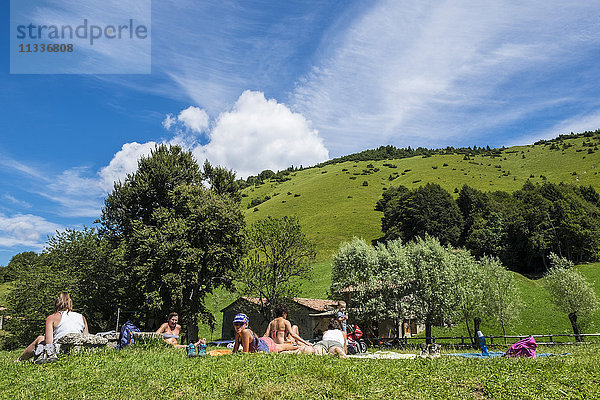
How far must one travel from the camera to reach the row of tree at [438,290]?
96.2 feet

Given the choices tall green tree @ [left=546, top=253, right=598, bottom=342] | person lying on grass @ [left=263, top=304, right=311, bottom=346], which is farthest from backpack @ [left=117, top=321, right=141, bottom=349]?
tall green tree @ [left=546, top=253, right=598, bottom=342]

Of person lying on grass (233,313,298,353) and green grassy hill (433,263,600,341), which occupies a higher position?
person lying on grass (233,313,298,353)

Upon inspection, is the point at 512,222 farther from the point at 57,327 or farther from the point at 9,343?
the point at 9,343

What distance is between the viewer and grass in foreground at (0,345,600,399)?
6148 millimetres

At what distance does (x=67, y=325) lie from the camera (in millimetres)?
8797

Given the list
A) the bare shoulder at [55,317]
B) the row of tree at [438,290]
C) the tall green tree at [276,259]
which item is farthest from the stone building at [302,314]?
the bare shoulder at [55,317]

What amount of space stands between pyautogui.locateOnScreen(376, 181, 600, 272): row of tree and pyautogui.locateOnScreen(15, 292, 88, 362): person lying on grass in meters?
67.5

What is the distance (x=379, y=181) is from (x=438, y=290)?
317 ft

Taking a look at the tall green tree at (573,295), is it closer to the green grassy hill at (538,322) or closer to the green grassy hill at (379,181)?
the green grassy hill at (538,322)

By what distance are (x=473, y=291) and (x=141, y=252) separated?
91.8ft

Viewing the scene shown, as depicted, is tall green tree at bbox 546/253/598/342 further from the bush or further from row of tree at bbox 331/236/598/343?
the bush

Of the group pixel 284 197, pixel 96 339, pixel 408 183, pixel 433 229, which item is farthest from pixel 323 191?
pixel 96 339

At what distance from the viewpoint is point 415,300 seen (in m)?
29.5

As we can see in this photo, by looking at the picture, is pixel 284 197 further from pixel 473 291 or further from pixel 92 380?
pixel 92 380
